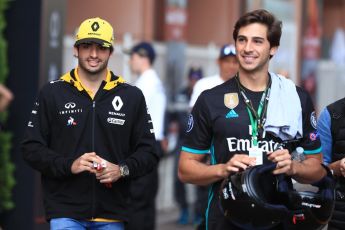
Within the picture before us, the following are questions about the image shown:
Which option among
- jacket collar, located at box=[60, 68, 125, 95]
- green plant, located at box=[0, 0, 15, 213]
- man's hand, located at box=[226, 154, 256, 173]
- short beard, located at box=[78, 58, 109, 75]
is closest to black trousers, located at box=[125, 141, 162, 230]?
green plant, located at box=[0, 0, 15, 213]

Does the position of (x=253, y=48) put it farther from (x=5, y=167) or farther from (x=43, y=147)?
(x=5, y=167)

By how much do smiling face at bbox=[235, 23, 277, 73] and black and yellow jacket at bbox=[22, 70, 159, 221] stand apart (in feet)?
3.46

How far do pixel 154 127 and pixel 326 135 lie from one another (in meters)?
3.88

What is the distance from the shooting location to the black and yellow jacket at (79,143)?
5.99 m

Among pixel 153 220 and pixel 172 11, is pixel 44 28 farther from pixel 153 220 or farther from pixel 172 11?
pixel 172 11

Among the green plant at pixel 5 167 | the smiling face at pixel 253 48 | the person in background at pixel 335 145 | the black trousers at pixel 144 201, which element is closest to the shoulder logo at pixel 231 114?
the smiling face at pixel 253 48

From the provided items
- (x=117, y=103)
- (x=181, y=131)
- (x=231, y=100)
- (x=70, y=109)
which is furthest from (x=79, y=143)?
(x=181, y=131)

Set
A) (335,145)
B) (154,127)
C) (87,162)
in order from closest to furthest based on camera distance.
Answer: (87,162) < (335,145) < (154,127)

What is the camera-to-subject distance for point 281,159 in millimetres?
5074

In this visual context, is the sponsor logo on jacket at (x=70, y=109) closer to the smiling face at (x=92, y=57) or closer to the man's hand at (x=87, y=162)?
the smiling face at (x=92, y=57)

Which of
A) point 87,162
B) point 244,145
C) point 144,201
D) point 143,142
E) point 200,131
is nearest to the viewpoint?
point 244,145

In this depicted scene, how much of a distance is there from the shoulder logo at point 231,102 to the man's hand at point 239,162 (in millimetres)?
342

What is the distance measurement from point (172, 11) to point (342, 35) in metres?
8.61

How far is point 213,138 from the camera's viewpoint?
5445 mm
